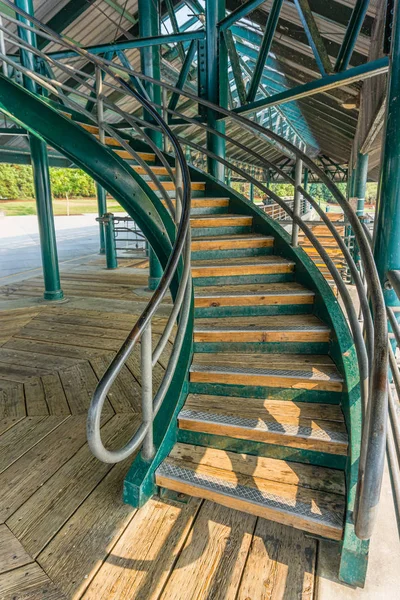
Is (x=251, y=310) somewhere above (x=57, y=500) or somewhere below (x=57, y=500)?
above

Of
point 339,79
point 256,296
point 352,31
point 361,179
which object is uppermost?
point 352,31

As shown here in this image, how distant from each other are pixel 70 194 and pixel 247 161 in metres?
26.5

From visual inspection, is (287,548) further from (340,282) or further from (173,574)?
(340,282)

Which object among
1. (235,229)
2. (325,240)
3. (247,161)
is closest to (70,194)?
(247,161)

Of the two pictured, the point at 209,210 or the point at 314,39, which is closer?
the point at 314,39

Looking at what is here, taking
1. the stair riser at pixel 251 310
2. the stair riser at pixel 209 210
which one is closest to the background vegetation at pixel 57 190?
the stair riser at pixel 209 210

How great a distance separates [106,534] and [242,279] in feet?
6.72

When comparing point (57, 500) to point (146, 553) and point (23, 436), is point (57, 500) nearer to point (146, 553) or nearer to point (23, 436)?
point (146, 553)

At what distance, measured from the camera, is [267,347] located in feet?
8.52

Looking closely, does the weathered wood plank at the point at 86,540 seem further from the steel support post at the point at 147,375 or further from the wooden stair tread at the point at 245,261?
the wooden stair tread at the point at 245,261

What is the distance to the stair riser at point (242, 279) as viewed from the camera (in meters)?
3.17

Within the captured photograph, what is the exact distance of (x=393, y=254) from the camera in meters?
2.12

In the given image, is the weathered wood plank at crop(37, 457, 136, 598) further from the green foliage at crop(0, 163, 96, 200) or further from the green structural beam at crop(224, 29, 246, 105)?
the green foliage at crop(0, 163, 96, 200)

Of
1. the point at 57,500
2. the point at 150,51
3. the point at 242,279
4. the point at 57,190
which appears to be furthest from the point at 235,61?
the point at 57,190
